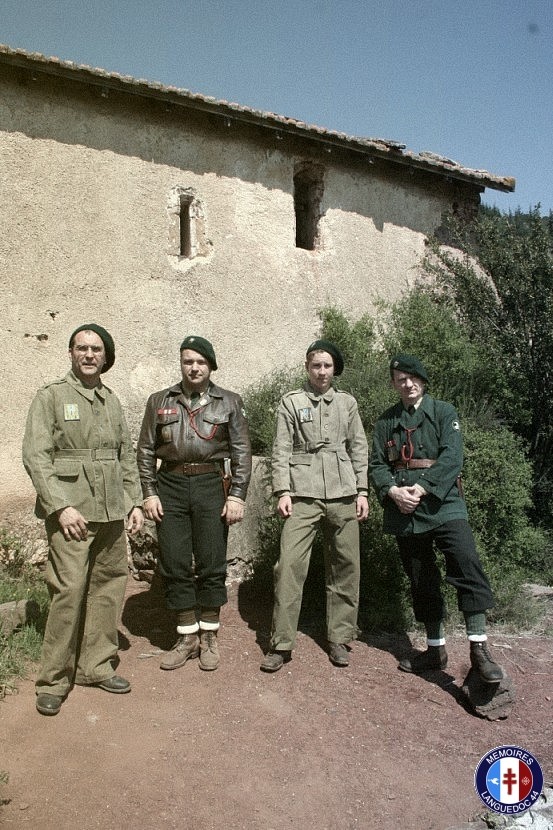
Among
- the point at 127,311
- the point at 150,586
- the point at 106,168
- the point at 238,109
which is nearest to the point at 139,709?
the point at 150,586

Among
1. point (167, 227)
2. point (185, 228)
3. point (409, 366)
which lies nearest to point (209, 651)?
point (409, 366)

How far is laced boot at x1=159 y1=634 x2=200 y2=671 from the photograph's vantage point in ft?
14.5

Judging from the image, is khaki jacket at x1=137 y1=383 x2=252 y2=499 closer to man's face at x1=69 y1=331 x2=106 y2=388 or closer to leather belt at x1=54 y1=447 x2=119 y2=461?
leather belt at x1=54 y1=447 x2=119 y2=461

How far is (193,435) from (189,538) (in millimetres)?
720

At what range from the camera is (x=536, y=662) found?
15.9 feet

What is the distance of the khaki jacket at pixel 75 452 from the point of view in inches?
152

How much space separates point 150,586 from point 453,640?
9.27ft

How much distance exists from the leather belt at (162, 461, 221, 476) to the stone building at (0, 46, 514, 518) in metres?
2.78

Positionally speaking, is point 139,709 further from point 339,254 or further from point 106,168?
point 339,254

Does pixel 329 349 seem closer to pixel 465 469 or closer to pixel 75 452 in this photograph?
pixel 75 452

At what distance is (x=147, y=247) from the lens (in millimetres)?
7410

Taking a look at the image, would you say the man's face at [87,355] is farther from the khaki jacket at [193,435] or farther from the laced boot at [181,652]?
the laced boot at [181,652]
